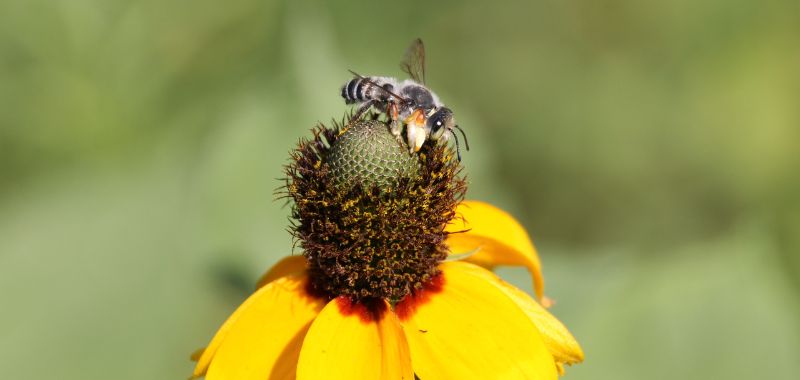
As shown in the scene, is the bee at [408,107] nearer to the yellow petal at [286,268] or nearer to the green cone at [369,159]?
the green cone at [369,159]

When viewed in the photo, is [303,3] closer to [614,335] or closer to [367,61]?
[367,61]

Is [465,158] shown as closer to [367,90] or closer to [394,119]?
[367,90]

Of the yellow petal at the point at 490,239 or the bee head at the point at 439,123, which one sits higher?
the bee head at the point at 439,123

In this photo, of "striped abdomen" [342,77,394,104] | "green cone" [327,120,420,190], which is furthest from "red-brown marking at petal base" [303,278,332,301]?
"striped abdomen" [342,77,394,104]

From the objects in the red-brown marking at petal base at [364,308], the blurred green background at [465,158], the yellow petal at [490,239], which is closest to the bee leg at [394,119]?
the yellow petal at [490,239]

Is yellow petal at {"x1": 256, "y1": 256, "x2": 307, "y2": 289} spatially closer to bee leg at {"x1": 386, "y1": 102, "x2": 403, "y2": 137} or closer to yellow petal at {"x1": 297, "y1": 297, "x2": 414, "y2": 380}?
yellow petal at {"x1": 297, "y1": 297, "x2": 414, "y2": 380}

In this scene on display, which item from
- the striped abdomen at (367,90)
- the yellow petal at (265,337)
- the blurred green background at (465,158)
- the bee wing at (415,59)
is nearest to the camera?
the yellow petal at (265,337)
